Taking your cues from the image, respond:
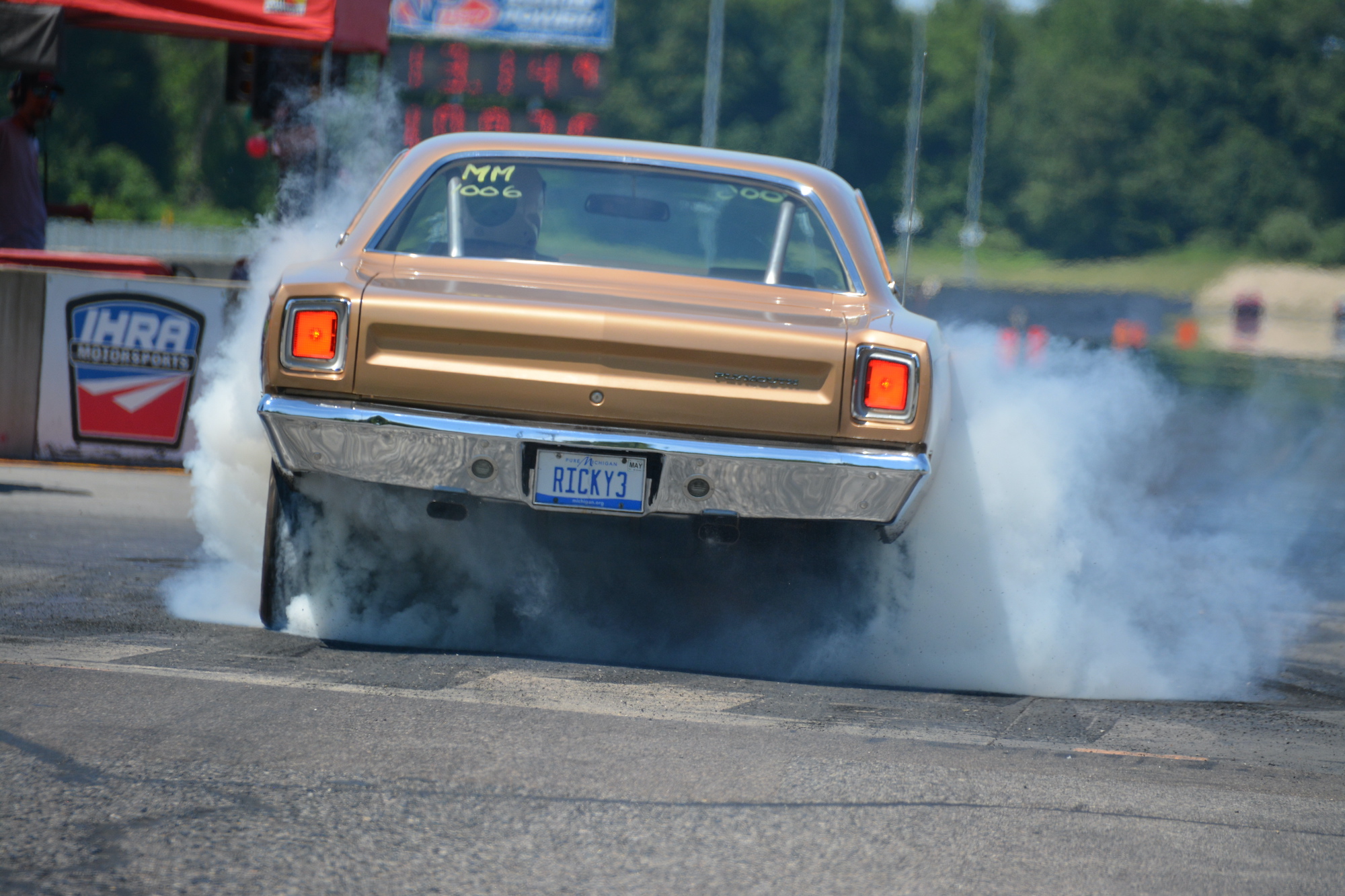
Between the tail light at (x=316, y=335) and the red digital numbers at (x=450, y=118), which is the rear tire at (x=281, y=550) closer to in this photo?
the tail light at (x=316, y=335)

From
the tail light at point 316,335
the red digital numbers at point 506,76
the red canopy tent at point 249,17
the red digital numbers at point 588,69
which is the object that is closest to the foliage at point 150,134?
the red digital numbers at point 506,76

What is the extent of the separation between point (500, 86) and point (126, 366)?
951 inches

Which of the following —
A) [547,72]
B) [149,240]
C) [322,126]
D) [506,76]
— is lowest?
[149,240]

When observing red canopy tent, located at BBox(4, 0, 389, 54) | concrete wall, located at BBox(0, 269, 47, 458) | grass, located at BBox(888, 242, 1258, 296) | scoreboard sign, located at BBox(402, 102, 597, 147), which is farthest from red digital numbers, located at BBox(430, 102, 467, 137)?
concrete wall, located at BBox(0, 269, 47, 458)

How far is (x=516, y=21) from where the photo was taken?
125 ft

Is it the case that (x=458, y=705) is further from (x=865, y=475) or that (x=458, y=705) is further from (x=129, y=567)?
(x=129, y=567)

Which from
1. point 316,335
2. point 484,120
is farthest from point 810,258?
point 484,120

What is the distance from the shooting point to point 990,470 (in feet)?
17.1

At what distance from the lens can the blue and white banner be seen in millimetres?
37406

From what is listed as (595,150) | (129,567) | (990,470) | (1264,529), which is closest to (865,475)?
(990,470)

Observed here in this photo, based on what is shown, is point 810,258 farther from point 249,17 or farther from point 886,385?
point 249,17

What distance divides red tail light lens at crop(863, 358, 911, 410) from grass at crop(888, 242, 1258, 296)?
20838 mm

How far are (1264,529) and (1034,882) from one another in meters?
6.85

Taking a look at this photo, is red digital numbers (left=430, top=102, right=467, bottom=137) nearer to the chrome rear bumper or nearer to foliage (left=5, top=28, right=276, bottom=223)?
foliage (left=5, top=28, right=276, bottom=223)
